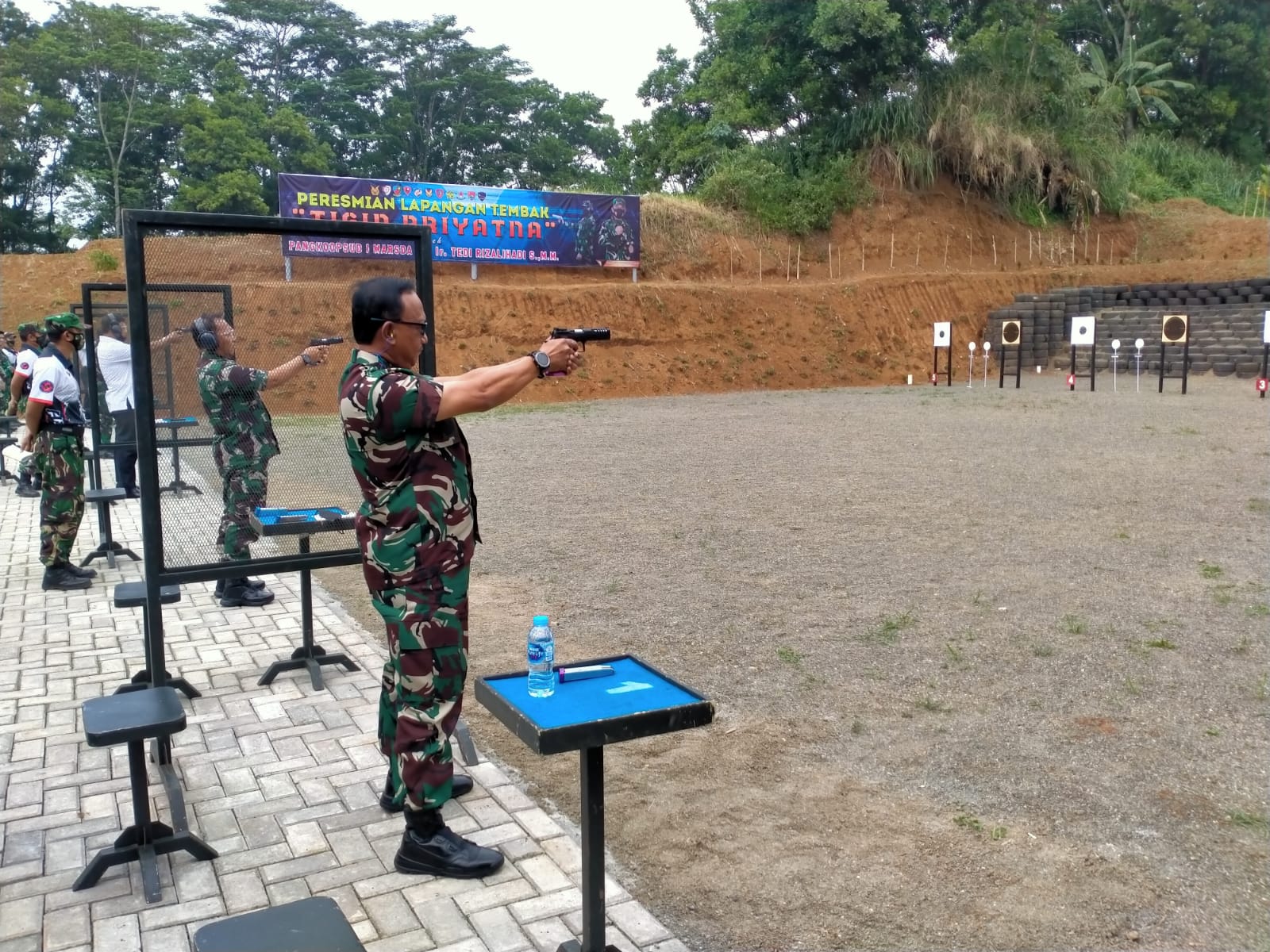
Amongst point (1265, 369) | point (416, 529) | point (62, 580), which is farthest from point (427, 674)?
point (1265, 369)

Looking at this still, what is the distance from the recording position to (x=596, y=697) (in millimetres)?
2455

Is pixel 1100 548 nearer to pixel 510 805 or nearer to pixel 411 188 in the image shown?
pixel 510 805

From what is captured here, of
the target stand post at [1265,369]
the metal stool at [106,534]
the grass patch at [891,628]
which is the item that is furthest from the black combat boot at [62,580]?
the target stand post at [1265,369]

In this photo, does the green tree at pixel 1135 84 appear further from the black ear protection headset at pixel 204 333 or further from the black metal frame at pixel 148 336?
the black metal frame at pixel 148 336

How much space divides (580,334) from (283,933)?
163cm

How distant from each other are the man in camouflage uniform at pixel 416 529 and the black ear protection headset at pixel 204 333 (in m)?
2.71

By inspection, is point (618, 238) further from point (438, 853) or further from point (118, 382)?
point (438, 853)

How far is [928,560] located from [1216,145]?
1752 inches

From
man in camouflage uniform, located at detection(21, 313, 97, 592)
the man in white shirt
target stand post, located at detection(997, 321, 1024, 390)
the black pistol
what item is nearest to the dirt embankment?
target stand post, located at detection(997, 321, 1024, 390)

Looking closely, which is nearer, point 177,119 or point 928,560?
point 928,560

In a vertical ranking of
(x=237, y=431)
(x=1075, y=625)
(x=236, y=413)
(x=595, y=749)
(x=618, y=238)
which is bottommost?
(x=1075, y=625)

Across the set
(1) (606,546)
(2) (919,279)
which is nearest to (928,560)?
(1) (606,546)

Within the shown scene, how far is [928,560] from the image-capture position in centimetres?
662

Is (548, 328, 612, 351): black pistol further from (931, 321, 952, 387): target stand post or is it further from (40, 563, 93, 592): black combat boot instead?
(931, 321, 952, 387): target stand post
